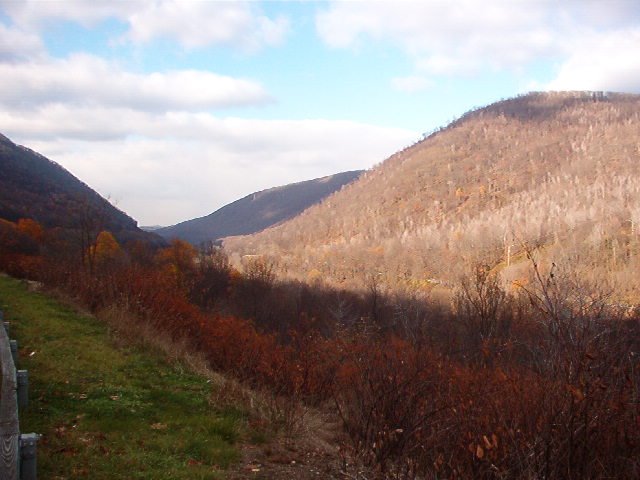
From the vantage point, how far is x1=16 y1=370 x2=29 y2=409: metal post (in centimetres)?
537

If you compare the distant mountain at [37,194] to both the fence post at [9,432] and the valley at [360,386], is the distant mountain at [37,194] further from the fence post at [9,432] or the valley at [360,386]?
the fence post at [9,432]

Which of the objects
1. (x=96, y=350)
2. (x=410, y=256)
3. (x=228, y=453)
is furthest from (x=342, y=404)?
(x=410, y=256)

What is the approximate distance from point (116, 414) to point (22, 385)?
1.09 m

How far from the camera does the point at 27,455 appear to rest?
3.63 meters

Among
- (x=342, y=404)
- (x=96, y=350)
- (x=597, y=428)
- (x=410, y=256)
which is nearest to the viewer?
(x=597, y=428)

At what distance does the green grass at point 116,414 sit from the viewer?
16.0 feet

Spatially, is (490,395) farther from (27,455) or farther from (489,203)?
(489,203)

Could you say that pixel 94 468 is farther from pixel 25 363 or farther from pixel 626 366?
pixel 626 366

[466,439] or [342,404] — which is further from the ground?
[466,439]

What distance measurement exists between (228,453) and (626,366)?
11.9 feet

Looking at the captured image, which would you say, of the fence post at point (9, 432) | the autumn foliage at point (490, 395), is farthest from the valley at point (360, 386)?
the fence post at point (9, 432)

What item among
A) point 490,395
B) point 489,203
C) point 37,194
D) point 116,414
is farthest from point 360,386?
point 489,203

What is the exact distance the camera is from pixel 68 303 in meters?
13.4

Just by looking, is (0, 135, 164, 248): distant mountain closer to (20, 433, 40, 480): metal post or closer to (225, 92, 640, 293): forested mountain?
(225, 92, 640, 293): forested mountain
